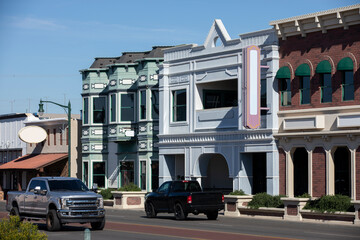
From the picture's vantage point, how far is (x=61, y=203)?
25.8 m

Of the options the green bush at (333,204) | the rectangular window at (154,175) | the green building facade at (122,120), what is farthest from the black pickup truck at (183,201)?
the rectangular window at (154,175)

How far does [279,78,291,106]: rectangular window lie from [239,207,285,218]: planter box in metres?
5.95

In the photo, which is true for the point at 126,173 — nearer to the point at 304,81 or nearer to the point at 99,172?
the point at 99,172

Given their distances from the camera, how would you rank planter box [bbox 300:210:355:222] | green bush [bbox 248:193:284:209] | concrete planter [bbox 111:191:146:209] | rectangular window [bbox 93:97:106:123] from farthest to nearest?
rectangular window [bbox 93:97:106:123] → concrete planter [bbox 111:191:146:209] → green bush [bbox 248:193:284:209] → planter box [bbox 300:210:355:222]

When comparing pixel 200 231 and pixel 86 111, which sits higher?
pixel 86 111

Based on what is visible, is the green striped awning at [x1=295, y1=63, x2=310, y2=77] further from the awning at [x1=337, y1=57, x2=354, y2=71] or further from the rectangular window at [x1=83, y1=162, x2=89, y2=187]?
the rectangular window at [x1=83, y1=162, x2=89, y2=187]

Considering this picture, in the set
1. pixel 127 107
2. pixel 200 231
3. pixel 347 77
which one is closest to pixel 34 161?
pixel 127 107

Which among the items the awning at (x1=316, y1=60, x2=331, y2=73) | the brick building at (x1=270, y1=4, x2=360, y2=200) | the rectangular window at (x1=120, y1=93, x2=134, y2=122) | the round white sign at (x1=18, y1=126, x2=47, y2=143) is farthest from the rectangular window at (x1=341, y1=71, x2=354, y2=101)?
the round white sign at (x1=18, y1=126, x2=47, y2=143)

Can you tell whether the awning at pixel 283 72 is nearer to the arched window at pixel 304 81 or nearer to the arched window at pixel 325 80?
the arched window at pixel 304 81

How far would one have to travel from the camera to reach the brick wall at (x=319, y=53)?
35938 mm

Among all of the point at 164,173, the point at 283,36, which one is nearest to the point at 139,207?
the point at 164,173

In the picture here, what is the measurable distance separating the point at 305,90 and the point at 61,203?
16.8 metres

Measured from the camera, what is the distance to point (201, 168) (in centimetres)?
4488

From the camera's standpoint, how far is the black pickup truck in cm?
3306
